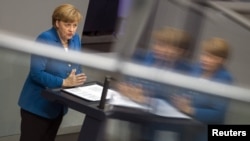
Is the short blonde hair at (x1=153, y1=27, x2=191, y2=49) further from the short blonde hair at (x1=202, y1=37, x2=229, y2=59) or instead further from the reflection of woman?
the reflection of woman

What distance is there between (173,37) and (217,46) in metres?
0.06

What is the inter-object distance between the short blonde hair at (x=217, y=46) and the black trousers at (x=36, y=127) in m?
1.26

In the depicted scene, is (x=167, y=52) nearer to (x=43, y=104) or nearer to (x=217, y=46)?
(x=217, y=46)

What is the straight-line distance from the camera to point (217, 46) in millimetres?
706

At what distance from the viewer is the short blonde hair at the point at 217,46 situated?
696 millimetres

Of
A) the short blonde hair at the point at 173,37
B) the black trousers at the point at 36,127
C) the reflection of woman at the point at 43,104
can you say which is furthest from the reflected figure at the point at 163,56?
the black trousers at the point at 36,127

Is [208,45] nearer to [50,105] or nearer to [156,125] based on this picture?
[156,125]

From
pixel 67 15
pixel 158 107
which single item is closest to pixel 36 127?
pixel 67 15

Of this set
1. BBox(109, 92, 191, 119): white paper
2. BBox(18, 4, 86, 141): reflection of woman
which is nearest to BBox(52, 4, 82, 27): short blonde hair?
BBox(18, 4, 86, 141): reflection of woman

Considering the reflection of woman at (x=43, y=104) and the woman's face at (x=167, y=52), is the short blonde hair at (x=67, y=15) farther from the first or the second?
the woman's face at (x=167, y=52)

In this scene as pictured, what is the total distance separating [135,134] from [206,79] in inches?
4.9

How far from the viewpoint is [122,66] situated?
0.70 m

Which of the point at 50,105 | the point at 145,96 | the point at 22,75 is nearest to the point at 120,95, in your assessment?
the point at 145,96

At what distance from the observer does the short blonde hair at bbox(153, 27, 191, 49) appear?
69cm
